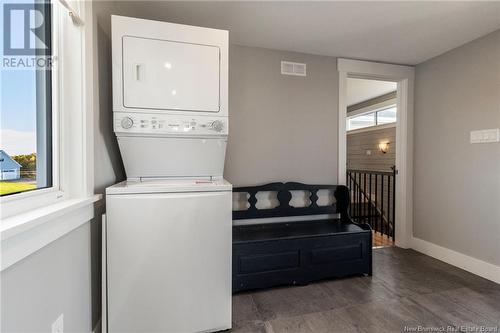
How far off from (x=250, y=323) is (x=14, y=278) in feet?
4.35

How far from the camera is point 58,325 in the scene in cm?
104

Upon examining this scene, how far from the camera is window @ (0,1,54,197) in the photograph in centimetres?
88

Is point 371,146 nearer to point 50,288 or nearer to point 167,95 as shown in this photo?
point 167,95

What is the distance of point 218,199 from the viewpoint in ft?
4.77

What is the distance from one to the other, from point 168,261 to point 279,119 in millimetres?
1740

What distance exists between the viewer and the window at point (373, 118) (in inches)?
198

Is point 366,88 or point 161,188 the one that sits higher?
point 366,88

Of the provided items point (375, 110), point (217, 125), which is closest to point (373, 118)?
point (375, 110)

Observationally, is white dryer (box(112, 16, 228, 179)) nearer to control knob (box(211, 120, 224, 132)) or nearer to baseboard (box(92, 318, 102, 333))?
control knob (box(211, 120, 224, 132))

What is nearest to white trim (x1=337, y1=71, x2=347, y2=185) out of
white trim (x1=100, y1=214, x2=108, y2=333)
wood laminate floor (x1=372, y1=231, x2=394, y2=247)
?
wood laminate floor (x1=372, y1=231, x2=394, y2=247)

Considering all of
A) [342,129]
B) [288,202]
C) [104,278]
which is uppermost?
[342,129]

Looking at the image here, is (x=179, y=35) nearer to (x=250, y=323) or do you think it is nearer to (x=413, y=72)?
(x=250, y=323)

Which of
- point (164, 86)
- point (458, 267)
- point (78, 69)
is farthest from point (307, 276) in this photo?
point (78, 69)

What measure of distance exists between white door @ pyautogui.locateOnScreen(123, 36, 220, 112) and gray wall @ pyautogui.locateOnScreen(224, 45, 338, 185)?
77 centimetres
